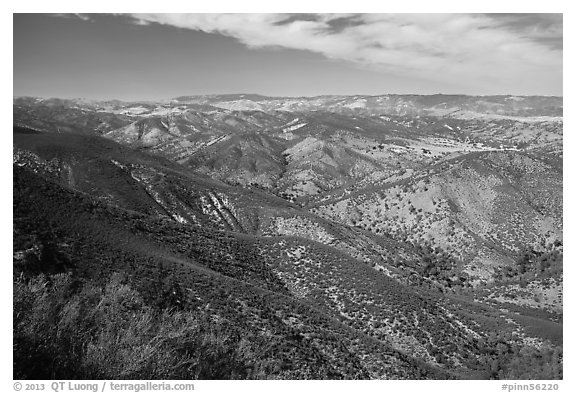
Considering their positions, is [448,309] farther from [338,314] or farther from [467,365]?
[338,314]

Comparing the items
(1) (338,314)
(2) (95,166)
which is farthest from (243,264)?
(2) (95,166)

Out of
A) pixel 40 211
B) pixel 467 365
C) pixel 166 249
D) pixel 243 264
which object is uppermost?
pixel 40 211

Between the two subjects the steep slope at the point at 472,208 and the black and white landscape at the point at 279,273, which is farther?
the steep slope at the point at 472,208

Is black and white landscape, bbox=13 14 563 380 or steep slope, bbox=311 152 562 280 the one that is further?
steep slope, bbox=311 152 562 280

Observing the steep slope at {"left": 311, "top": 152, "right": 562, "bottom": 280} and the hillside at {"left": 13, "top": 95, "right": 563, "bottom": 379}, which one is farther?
the steep slope at {"left": 311, "top": 152, "right": 562, "bottom": 280}

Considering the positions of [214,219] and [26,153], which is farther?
[26,153]

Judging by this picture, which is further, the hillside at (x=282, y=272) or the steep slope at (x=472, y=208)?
the steep slope at (x=472, y=208)

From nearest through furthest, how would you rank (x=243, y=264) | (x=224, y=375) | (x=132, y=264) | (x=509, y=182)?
(x=224, y=375), (x=132, y=264), (x=243, y=264), (x=509, y=182)

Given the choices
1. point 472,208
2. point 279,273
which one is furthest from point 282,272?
point 472,208

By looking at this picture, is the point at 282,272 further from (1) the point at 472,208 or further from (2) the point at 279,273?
(1) the point at 472,208

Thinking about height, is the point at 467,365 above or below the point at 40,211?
below
